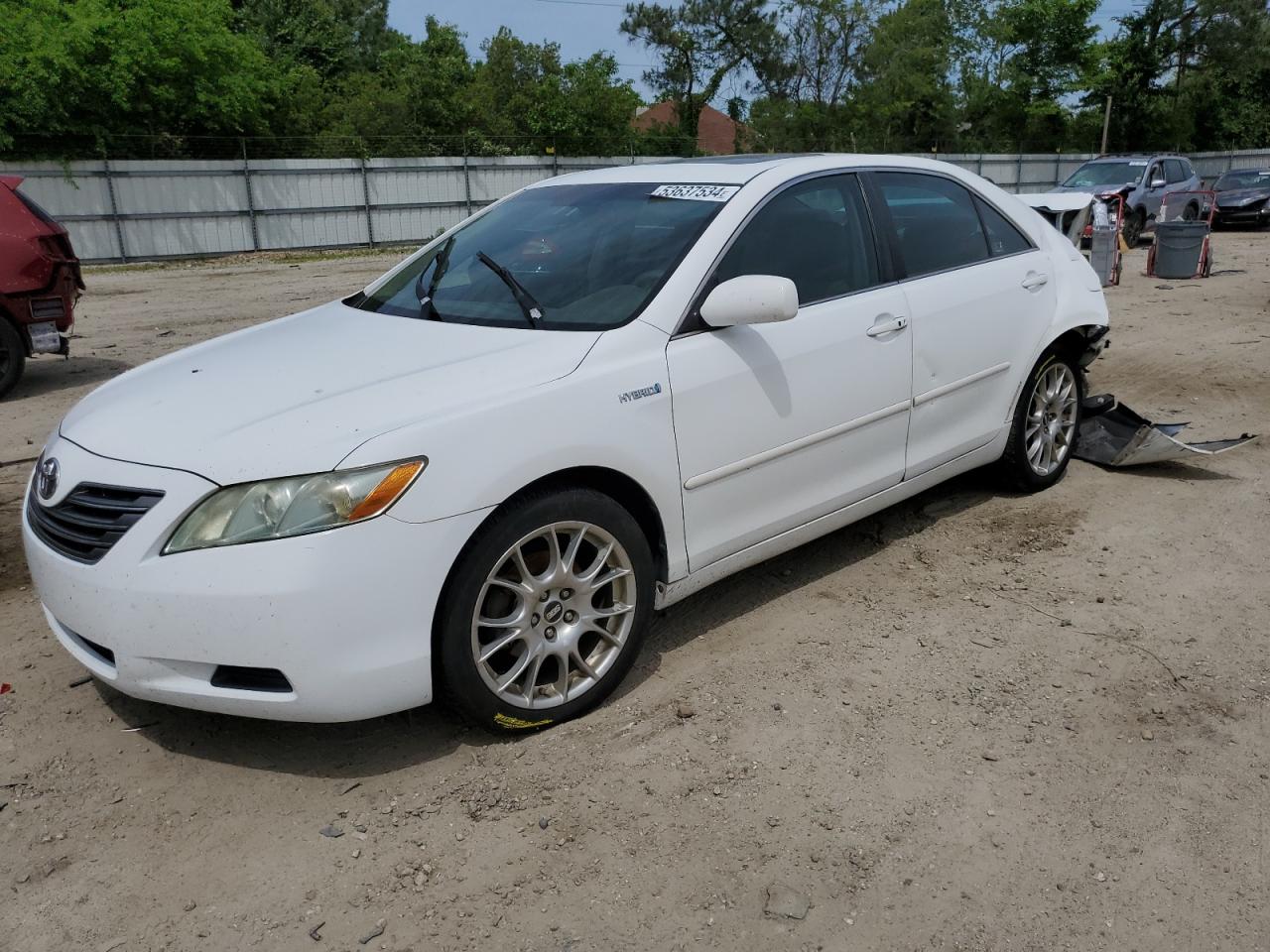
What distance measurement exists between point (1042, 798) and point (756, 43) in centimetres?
5165

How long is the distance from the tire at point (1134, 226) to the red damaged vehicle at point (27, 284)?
17588 mm

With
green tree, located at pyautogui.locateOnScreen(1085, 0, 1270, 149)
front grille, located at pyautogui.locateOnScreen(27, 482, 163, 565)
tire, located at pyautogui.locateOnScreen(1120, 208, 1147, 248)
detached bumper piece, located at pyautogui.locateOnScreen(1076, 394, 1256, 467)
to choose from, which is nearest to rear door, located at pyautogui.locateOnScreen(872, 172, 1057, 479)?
detached bumper piece, located at pyautogui.locateOnScreen(1076, 394, 1256, 467)

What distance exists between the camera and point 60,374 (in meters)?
9.55

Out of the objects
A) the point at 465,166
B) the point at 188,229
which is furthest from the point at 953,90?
the point at 188,229

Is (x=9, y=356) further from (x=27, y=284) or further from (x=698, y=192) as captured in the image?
(x=698, y=192)

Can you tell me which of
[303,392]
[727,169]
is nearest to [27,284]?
[303,392]

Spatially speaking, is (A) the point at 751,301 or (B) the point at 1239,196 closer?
(A) the point at 751,301

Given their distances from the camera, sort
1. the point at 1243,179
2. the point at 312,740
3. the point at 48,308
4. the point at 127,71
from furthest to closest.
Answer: the point at 1243,179 → the point at 127,71 → the point at 48,308 → the point at 312,740

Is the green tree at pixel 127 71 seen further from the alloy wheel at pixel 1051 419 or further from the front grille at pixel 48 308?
the alloy wheel at pixel 1051 419

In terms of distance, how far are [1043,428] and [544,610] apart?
3191 mm

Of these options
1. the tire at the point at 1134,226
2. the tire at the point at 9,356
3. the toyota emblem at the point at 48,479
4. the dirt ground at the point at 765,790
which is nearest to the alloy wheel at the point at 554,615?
the dirt ground at the point at 765,790

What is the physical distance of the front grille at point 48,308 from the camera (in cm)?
859

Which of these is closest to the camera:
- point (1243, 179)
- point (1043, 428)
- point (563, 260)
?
point (563, 260)

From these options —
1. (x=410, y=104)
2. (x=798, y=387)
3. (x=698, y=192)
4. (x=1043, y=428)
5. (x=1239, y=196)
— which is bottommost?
(x=1239, y=196)
